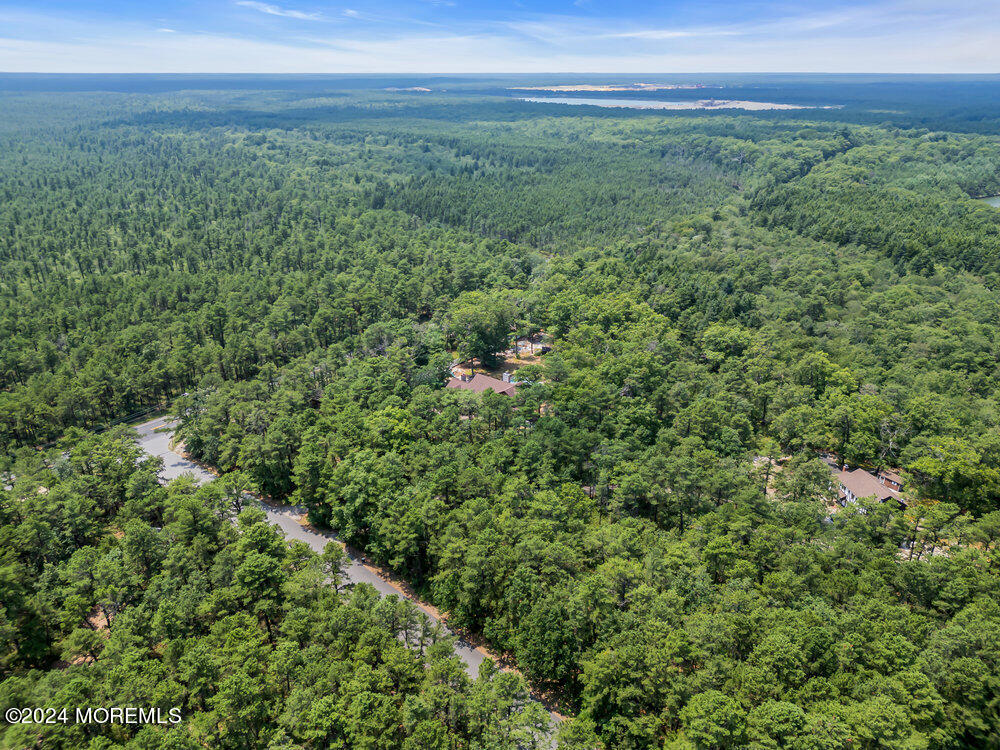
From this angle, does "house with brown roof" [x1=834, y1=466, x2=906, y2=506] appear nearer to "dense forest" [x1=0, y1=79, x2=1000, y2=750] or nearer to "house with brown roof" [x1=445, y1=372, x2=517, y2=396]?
"dense forest" [x1=0, y1=79, x2=1000, y2=750]

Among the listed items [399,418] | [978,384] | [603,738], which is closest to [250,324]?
[399,418]

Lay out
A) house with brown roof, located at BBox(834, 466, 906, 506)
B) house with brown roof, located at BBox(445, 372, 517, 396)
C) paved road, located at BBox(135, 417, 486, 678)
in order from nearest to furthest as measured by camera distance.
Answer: paved road, located at BBox(135, 417, 486, 678) → house with brown roof, located at BBox(834, 466, 906, 506) → house with brown roof, located at BBox(445, 372, 517, 396)

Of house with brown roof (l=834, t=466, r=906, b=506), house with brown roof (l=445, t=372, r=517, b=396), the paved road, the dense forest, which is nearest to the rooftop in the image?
house with brown roof (l=834, t=466, r=906, b=506)

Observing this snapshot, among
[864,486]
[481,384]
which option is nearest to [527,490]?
[481,384]

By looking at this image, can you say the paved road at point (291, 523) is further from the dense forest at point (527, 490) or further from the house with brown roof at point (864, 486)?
the house with brown roof at point (864, 486)

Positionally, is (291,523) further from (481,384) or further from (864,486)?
(864,486)

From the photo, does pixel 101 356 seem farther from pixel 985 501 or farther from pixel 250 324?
pixel 985 501
